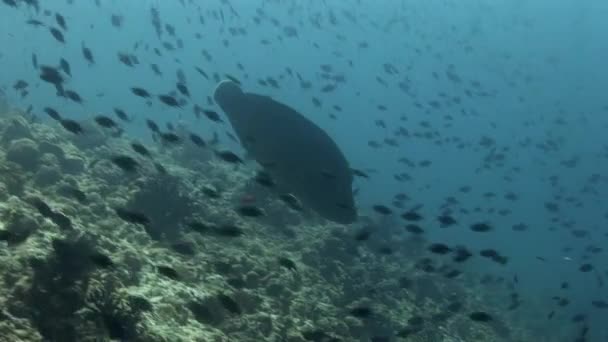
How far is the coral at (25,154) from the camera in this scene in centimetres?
1440

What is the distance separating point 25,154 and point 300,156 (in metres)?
7.37

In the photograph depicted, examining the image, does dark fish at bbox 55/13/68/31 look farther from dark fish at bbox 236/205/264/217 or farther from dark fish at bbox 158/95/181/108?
dark fish at bbox 236/205/264/217

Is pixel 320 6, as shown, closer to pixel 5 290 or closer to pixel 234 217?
pixel 234 217

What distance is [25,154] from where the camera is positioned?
14.6 meters

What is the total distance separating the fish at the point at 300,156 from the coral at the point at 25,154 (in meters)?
5.64

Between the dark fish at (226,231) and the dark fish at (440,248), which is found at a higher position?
the dark fish at (440,248)

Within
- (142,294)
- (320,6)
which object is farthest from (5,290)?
(320,6)

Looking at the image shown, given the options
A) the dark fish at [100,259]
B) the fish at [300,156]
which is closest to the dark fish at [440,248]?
the fish at [300,156]

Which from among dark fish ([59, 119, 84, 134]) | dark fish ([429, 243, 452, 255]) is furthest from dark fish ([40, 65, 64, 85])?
dark fish ([429, 243, 452, 255])

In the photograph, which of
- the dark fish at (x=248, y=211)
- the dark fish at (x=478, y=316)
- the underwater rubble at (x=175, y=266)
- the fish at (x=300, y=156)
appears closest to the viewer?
the underwater rubble at (x=175, y=266)

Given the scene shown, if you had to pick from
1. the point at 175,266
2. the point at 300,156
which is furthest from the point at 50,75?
the point at 300,156

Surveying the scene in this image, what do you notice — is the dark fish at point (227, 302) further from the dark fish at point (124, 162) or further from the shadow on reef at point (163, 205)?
the shadow on reef at point (163, 205)

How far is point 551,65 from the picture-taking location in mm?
127812

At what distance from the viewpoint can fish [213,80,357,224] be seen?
1510 centimetres
